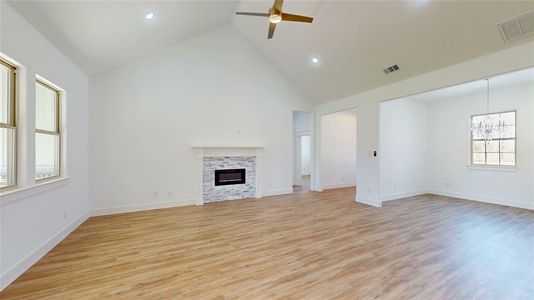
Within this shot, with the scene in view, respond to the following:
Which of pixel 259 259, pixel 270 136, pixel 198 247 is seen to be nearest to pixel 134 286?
pixel 198 247

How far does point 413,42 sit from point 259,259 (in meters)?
4.29

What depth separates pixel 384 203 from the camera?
5.75 metres

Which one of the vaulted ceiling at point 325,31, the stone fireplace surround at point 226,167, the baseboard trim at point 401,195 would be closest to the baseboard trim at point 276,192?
the stone fireplace surround at point 226,167

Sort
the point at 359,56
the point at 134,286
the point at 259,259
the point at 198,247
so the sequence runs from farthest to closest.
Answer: the point at 359,56
the point at 198,247
the point at 259,259
the point at 134,286

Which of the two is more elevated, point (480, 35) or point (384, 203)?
point (480, 35)

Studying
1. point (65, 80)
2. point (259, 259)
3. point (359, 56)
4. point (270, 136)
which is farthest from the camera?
point (270, 136)

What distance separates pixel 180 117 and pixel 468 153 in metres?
7.87

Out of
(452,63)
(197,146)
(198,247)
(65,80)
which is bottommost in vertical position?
(198,247)

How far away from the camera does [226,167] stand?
6.11 m

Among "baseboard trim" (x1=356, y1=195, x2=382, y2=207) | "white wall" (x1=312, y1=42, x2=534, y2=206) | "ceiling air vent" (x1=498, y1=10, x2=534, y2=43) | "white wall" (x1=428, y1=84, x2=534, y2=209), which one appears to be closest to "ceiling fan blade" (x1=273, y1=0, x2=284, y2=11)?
"ceiling air vent" (x1=498, y1=10, x2=534, y2=43)

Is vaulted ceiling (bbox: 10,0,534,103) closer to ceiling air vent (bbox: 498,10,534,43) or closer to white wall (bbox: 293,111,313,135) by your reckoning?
ceiling air vent (bbox: 498,10,534,43)

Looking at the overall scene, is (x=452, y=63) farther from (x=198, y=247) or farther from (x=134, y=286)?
(x=134, y=286)

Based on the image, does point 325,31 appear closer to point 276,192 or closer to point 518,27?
point 518,27

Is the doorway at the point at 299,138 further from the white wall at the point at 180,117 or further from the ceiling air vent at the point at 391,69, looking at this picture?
the ceiling air vent at the point at 391,69
